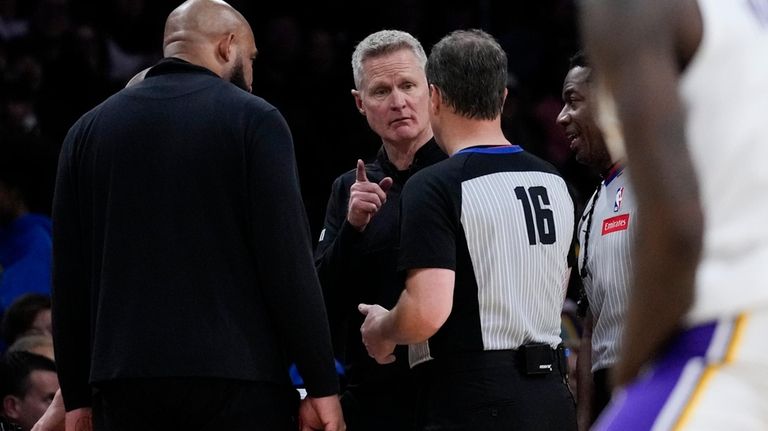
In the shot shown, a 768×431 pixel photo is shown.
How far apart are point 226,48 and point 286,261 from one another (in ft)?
2.47

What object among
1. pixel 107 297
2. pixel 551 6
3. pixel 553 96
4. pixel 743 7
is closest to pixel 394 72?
pixel 107 297

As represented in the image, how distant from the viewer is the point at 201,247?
350 centimetres

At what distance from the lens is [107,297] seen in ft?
11.6

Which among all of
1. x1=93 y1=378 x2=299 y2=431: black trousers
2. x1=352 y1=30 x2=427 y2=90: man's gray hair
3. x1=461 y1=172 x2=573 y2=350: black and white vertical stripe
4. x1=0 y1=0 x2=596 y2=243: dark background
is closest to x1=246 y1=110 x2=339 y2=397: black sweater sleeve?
x1=93 y1=378 x2=299 y2=431: black trousers

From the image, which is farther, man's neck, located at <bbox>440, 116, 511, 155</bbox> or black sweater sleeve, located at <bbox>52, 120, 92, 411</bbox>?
man's neck, located at <bbox>440, 116, 511, 155</bbox>

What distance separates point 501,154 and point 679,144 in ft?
6.09

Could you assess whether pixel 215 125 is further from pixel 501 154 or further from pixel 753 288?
pixel 753 288

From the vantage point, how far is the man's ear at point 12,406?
5.36 metres

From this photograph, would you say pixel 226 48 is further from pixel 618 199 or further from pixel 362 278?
pixel 618 199

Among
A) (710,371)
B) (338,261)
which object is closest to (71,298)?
(338,261)

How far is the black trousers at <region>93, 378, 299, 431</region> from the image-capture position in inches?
137

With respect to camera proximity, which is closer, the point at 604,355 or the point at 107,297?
the point at 107,297

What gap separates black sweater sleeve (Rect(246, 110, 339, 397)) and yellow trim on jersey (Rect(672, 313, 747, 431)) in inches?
65.2

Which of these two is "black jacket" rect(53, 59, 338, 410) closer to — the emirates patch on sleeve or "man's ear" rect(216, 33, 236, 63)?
"man's ear" rect(216, 33, 236, 63)
